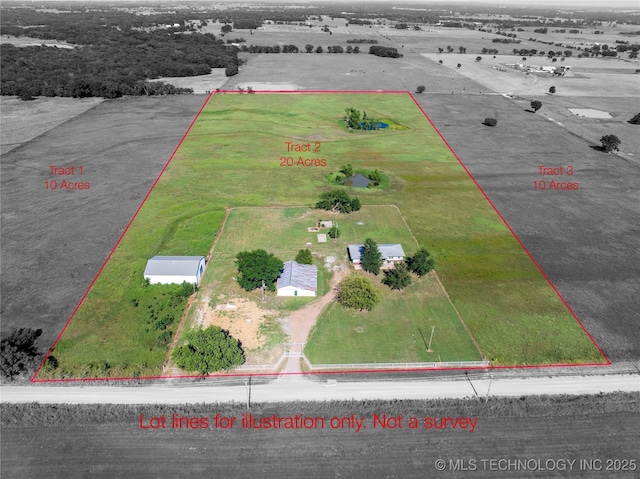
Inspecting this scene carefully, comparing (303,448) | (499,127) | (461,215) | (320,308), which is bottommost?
(303,448)

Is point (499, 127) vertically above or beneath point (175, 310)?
above

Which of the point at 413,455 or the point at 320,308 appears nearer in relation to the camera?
the point at 413,455

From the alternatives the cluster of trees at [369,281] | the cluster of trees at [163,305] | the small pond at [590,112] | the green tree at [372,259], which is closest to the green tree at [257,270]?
the cluster of trees at [163,305]

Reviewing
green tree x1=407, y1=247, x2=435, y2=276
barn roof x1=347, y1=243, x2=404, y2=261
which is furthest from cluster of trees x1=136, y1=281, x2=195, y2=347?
green tree x1=407, y1=247, x2=435, y2=276

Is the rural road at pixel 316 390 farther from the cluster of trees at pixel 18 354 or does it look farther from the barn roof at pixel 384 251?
the barn roof at pixel 384 251

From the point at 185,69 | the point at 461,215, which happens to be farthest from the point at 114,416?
the point at 185,69

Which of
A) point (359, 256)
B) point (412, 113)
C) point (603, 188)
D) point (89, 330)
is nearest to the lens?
point (89, 330)

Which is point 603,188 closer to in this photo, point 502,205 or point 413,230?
point 502,205
